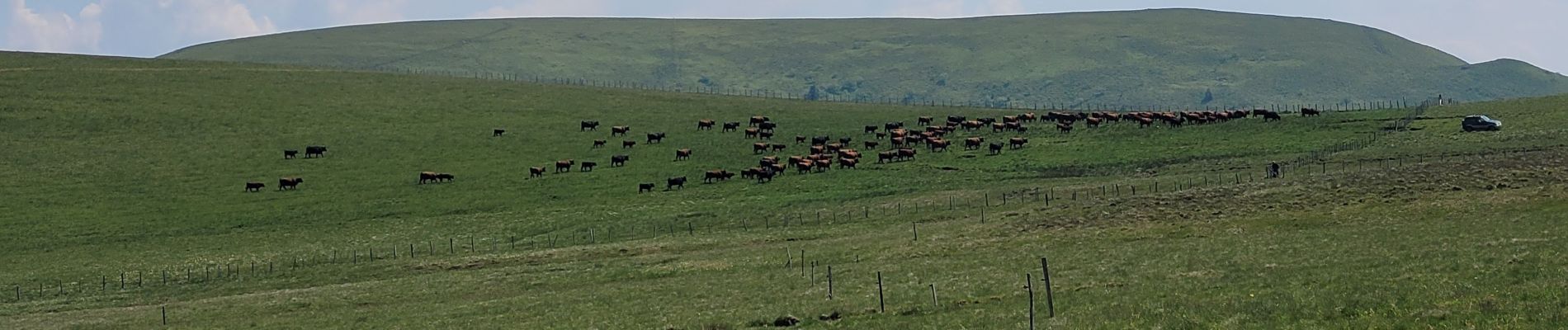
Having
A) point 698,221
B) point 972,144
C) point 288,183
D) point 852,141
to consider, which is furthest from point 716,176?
point 288,183

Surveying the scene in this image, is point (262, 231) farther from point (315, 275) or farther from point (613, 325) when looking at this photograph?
point (613, 325)

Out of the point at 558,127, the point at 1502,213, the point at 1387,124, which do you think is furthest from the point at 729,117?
the point at 1502,213

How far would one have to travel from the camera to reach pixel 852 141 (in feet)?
302

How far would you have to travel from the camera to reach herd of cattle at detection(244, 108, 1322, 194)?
3034 inches

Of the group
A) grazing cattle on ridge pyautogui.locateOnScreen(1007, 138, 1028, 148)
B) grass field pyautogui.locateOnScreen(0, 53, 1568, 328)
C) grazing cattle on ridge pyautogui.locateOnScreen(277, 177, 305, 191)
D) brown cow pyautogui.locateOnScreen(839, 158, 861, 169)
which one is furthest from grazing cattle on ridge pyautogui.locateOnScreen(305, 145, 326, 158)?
grazing cattle on ridge pyautogui.locateOnScreen(1007, 138, 1028, 148)

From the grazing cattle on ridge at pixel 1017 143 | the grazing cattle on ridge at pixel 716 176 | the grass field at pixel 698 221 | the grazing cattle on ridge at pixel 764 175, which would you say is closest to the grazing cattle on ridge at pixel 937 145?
the grass field at pixel 698 221

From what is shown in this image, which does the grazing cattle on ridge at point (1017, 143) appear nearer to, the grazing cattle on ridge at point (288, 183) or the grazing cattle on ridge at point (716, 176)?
the grazing cattle on ridge at point (716, 176)

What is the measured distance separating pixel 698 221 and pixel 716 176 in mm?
15694

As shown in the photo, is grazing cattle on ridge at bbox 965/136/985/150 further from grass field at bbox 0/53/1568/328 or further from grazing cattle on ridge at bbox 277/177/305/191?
grazing cattle on ridge at bbox 277/177/305/191

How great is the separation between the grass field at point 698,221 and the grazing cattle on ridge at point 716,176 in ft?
7.79

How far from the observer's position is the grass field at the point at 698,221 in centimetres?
2894

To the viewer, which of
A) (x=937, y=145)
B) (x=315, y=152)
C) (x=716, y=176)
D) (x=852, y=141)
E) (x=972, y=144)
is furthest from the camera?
(x=852, y=141)

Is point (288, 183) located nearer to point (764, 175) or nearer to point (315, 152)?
point (315, 152)

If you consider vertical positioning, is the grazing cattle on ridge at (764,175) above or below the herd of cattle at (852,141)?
below
